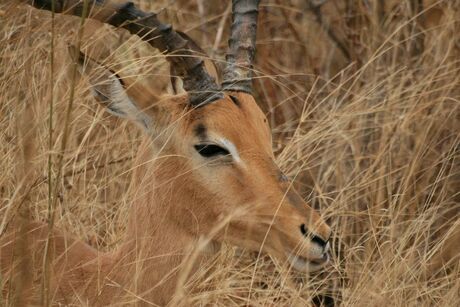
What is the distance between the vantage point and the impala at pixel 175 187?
414 cm

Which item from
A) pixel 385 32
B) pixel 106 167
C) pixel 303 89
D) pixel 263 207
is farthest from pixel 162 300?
pixel 385 32

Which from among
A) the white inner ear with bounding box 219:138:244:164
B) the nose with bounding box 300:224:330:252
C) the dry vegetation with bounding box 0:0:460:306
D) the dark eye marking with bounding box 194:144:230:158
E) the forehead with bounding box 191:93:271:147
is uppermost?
the forehead with bounding box 191:93:271:147

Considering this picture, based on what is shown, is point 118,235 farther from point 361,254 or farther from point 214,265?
point 361,254

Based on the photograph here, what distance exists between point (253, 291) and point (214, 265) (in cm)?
34

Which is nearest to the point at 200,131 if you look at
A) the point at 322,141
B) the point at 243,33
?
the point at 243,33

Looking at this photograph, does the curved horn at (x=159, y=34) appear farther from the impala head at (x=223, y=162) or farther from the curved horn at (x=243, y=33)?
the curved horn at (x=243, y=33)

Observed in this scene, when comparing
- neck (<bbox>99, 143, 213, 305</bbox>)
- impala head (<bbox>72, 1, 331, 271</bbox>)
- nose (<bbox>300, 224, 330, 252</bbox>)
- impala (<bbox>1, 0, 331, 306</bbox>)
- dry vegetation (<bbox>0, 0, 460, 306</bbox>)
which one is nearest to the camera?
nose (<bbox>300, 224, 330, 252</bbox>)

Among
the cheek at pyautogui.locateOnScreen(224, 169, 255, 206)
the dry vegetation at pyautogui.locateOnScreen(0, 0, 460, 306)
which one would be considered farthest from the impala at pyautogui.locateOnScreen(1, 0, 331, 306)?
the dry vegetation at pyautogui.locateOnScreen(0, 0, 460, 306)

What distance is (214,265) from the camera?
4.88 meters

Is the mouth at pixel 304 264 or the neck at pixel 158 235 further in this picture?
the neck at pixel 158 235

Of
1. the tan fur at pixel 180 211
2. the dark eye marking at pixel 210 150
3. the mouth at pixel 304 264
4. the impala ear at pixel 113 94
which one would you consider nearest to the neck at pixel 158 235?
the tan fur at pixel 180 211

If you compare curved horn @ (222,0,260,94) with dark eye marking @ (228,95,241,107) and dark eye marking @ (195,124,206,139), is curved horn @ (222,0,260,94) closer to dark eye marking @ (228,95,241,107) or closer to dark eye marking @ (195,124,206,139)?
dark eye marking @ (228,95,241,107)

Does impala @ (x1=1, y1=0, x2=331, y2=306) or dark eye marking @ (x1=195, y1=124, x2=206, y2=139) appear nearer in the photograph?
impala @ (x1=1, y1=0, x2=331, y2=306)

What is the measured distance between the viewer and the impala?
414cm
